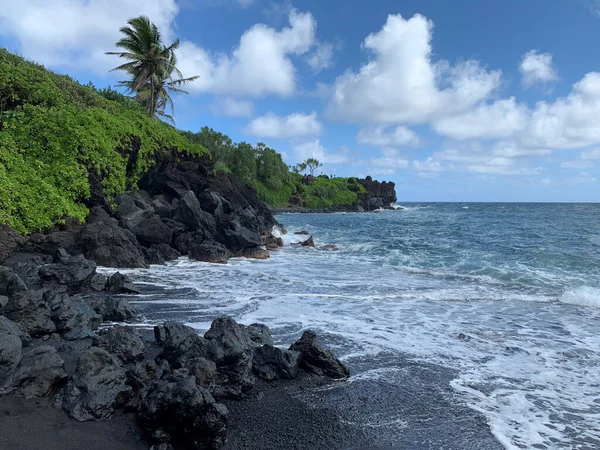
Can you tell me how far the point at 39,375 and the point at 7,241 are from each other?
29.7 ft

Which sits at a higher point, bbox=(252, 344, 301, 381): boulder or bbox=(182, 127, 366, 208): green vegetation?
bbox=(182, 127, 366, 208): green vegetation

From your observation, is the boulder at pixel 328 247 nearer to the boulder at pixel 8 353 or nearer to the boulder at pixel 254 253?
the boulder at pixel 254 253

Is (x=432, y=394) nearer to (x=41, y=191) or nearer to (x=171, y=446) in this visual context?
(x=171, y=446)

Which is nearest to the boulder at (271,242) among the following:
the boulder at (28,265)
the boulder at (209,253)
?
the boulder at (209,253)

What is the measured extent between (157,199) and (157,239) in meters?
5.33

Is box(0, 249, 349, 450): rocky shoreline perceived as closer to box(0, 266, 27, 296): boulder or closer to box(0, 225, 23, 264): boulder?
box(0, 266, 27, 296): boulder

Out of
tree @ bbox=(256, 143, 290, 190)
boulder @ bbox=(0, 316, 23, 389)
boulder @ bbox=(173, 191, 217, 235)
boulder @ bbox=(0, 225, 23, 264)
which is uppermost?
tree @ bbox=(256, 143, 290, 190)

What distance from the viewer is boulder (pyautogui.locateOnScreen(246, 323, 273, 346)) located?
7555 millimetres

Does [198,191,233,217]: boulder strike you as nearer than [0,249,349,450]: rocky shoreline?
No

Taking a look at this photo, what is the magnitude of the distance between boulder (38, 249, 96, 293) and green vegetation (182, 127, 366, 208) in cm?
4602

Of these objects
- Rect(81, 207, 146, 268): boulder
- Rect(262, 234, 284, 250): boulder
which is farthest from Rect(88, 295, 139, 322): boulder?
Rect(262, 234, 284, 250): boulder

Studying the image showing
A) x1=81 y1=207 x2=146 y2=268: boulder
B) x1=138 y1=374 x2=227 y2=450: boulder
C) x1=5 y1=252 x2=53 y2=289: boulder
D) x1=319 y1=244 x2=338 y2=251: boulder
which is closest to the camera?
x1=138 y1=374 x2=227 y2=450: boulder

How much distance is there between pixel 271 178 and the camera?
80250 millimetres

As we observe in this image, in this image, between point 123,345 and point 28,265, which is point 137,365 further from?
point 28,265
